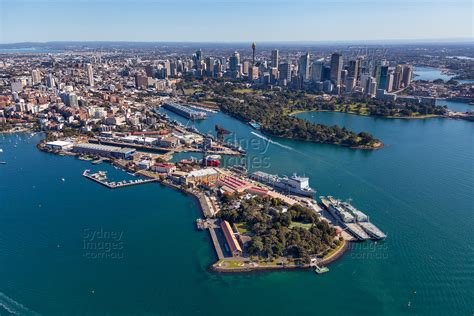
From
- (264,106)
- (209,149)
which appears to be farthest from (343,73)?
(209,149)

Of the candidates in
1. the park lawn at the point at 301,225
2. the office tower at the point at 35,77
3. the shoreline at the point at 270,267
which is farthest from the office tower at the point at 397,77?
the office tower at the point at 35,77

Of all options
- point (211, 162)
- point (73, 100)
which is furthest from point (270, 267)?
point (73, 100)

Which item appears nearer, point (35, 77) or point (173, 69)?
point (35, 77)

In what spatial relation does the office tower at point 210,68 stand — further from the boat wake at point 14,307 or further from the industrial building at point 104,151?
the boat wake at point 14,307

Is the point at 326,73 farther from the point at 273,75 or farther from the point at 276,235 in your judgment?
the point at 276,235

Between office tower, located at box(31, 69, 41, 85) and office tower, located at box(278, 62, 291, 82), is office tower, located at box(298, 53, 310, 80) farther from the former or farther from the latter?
office tower, located at box(31, 69, 41, 85)

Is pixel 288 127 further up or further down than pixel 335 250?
further up

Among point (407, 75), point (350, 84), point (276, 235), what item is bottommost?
point (276, 235)
